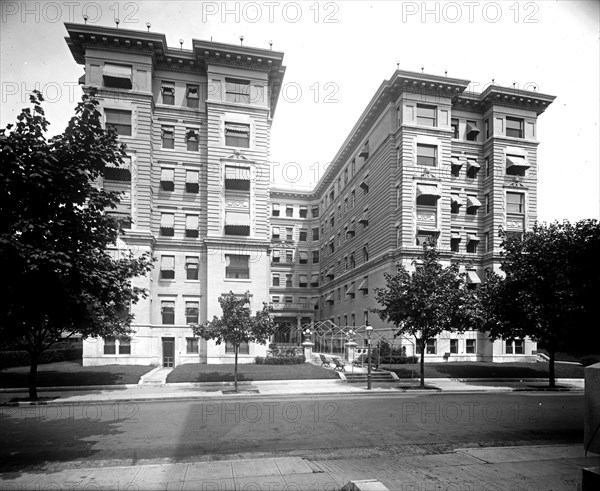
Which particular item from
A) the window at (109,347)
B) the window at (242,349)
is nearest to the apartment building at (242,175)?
the window at (109,347)

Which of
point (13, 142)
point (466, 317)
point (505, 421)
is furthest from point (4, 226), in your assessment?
point (466, 317)

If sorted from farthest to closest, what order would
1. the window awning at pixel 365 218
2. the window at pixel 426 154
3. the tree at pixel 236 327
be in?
the window awning at pixel 365 218 → the window at pixel 426 154 → the tree at pixel 236 327

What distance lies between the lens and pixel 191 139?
38.4 meters

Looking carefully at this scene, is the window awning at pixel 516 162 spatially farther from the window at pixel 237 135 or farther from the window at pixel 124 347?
the window at pixel 124 347

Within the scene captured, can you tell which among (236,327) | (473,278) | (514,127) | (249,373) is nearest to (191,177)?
(236,327)

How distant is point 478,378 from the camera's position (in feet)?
96.9

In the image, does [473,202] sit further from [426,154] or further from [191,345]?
[191,345]

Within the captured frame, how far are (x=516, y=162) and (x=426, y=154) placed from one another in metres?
9.11

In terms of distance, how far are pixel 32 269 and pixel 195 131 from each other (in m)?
30.6

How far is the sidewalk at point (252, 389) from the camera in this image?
70.4 ft

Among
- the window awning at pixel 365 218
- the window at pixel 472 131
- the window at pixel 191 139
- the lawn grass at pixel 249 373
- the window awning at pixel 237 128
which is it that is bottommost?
the lawn grass at pixel 249 373

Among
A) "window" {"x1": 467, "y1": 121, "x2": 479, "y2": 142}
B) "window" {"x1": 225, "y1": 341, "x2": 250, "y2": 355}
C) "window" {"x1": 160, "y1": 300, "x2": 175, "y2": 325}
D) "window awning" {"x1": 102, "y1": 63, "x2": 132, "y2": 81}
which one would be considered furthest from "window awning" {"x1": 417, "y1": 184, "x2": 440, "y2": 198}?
"window awning" {"x1": 102, "y1": 63, "x2": 132, "y2": 81}

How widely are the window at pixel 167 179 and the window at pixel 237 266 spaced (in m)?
7.83

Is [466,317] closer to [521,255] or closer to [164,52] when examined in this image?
[521,255]
